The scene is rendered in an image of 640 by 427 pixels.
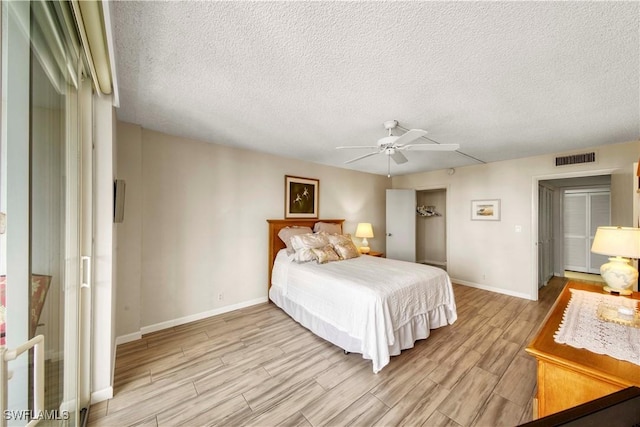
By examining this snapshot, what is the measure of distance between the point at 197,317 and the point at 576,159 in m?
5.78

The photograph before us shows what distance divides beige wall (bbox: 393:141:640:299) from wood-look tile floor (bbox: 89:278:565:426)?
1.52 metres

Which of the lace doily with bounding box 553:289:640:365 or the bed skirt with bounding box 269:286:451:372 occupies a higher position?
the lace doily with bounding box 553:289:640:365

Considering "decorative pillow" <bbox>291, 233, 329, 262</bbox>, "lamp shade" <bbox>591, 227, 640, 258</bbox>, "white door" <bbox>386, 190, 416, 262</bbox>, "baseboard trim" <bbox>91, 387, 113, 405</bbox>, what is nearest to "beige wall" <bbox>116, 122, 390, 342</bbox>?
"decorative pillow" <bbox>291, 233, 329, 262</bbox>

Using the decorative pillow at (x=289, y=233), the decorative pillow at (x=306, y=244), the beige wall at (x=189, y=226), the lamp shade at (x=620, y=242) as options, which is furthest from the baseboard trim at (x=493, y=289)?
the beige wall at (x=189, y=226)

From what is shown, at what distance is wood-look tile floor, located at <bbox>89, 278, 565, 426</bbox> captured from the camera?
159cm

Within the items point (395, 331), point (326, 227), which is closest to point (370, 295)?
point (395, 331)

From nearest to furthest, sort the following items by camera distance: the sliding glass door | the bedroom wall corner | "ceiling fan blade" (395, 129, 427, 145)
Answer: the sliding glass door, "ceiling fan blade" (395, 129, 427, 145), the bedroom wall corner

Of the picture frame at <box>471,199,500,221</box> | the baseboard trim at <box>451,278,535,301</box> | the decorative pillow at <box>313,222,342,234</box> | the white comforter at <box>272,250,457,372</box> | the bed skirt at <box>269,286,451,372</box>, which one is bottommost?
the baseboard trim at <box>451,278,535,301</box>

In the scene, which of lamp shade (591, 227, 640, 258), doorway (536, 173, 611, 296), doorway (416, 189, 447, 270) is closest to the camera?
lamp shade (591, 227, 640, 258)

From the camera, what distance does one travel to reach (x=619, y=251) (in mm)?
1780

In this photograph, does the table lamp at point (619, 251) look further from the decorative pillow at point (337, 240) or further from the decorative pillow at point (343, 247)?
the decorative pillow at point (337, 240)

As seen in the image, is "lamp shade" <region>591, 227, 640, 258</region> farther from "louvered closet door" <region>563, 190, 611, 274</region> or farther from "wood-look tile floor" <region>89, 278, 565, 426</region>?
"louvered closet door" <region>563, 190, 611, 274</region>

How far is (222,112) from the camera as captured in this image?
7.39 ft

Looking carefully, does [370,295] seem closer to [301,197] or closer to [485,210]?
[301,197]
